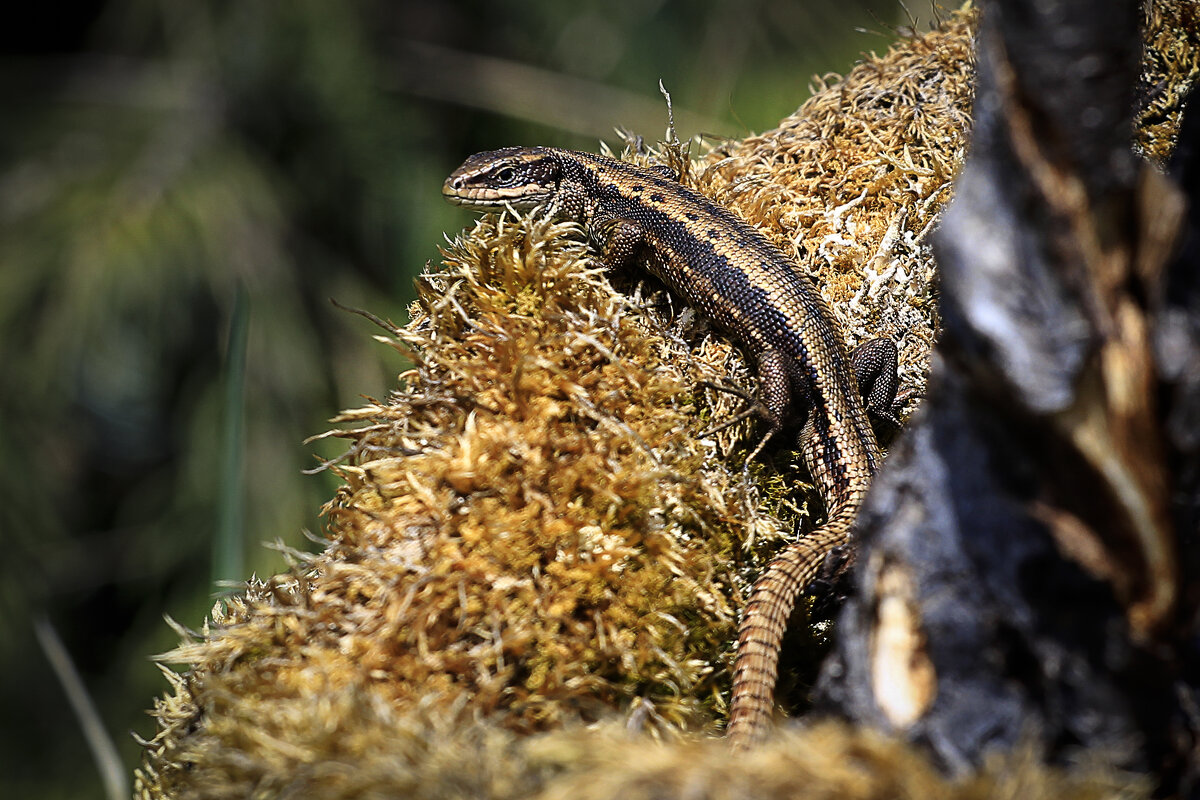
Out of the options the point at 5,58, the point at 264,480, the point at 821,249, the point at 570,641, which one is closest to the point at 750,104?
the point at 821,249

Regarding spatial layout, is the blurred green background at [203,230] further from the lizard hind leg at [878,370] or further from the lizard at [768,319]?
the lizard hind leg at [878,370]

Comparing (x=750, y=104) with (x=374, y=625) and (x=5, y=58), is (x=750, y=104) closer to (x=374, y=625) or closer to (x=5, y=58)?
(x=374, y=625)

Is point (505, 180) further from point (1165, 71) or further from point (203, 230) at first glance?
point (203, 230)

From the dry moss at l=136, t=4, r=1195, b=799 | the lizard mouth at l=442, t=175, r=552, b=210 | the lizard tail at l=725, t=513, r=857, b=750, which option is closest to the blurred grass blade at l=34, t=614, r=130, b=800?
the dry moss at l=136, t=4, r=1195, b=799

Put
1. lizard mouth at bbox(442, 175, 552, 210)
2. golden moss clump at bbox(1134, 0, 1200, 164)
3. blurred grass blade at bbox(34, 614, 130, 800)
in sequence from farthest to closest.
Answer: lizard mouth at bbox(442, 175, 552, 210) → golden moss clump at bbox(1134, 0, 1200, 164) → blurred grass blade at bbox(34, 614, 130, 800)

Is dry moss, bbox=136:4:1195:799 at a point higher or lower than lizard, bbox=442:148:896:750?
lower

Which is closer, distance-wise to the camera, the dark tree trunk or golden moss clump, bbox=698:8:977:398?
the dark tree trunk

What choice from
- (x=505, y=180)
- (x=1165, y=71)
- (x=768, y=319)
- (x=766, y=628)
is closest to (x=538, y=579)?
(x=766, y=628)

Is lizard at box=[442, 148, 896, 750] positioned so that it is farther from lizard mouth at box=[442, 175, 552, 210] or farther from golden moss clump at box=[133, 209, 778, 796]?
golden moss clump at box=[133, 209, 778, 796]
